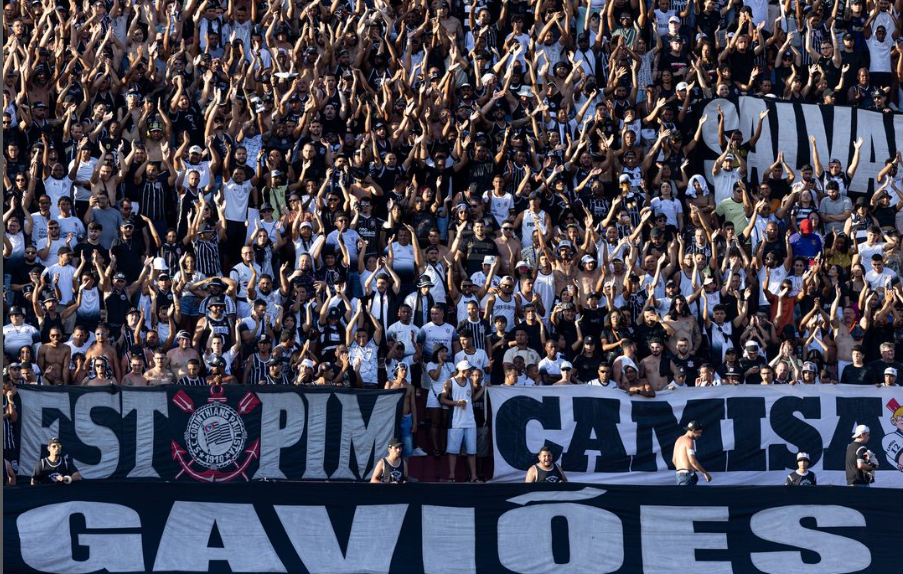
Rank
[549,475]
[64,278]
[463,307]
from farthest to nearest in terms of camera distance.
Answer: [463,307] → [64,278] → [549,475]

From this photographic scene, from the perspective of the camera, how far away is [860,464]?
15414 millimetres

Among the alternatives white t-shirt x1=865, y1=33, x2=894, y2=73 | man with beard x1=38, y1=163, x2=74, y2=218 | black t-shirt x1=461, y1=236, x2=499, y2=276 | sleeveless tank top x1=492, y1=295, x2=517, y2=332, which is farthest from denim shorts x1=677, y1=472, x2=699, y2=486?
white t-shirt x1=865, y1=33, x2=894, y2=73

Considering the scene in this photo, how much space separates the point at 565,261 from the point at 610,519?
538 cm

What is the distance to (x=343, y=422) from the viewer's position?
15781 millimetres

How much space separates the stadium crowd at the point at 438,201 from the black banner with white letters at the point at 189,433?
2.20 feet

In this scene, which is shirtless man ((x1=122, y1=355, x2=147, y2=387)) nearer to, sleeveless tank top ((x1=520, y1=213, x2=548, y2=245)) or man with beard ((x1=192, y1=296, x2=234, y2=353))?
man with beard ((x1=192, y1=296, x2=234, y2=353))

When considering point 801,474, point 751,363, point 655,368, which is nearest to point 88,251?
point 655,368

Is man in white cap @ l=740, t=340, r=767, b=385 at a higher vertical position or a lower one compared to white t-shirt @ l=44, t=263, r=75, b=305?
lower

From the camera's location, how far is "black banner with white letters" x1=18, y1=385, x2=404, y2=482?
15328 mm

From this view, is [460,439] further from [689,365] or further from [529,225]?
[529,225]

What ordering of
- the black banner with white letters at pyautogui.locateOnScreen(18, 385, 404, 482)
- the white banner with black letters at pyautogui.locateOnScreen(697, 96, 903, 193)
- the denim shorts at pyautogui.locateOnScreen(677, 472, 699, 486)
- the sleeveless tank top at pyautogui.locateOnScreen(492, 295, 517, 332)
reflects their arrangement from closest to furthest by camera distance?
1. the black banner with white letters at pyautogui.locateOnScreen(18, 385, 404, 482)
2. the denim shorts at pyautogui.locateOnScreen(677, 472, 699, 486)
3. the sleeveless tank top at pyautogui.locateOnScreen(492, 295, 517, 332)
4. the white banner with black letters at pyautogui.locateOnScreen(697, 96, 903, 193)

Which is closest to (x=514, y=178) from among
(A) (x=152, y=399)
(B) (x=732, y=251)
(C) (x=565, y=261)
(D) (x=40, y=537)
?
(C) (x=565, y=261)

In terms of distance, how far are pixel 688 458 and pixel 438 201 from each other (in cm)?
611

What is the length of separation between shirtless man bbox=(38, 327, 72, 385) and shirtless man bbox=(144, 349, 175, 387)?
106cm
